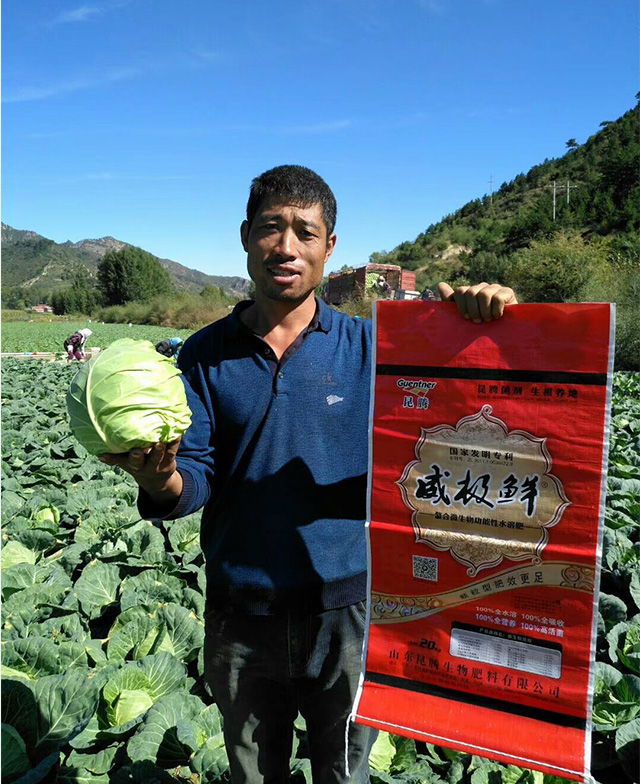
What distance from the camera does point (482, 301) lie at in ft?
4.82

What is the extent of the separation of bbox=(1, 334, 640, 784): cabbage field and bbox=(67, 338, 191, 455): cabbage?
1550 mm

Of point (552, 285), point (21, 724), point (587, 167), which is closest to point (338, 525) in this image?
point (21, 724)

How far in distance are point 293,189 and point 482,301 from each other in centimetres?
73

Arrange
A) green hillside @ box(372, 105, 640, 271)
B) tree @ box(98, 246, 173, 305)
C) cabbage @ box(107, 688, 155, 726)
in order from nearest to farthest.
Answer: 1. cabbage @ box(107, 688, 155, 726)
2. green hillside @ box(372, 105, 640, 271)
3. tree @ box(98, 246, 173, 305)

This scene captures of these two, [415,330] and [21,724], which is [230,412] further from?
[21,724]

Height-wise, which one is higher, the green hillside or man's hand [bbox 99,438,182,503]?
the green hillside

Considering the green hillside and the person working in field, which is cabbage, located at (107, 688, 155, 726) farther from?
the green hillside

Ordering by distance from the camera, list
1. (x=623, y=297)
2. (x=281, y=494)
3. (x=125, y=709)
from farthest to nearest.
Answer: (x=623, y=297) < (x=125, y=709) < (x=281, y=494)

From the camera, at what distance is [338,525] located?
177 cm

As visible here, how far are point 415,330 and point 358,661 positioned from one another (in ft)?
3.57

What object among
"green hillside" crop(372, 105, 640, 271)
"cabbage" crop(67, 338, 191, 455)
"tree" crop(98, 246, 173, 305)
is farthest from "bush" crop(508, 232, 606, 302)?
"tree" crop(98, 246, 173, 305)

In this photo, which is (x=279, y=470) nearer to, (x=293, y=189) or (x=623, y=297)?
(x=293, y=189)

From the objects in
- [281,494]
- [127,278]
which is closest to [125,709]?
[281,494]

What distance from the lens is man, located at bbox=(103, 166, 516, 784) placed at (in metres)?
1.74
